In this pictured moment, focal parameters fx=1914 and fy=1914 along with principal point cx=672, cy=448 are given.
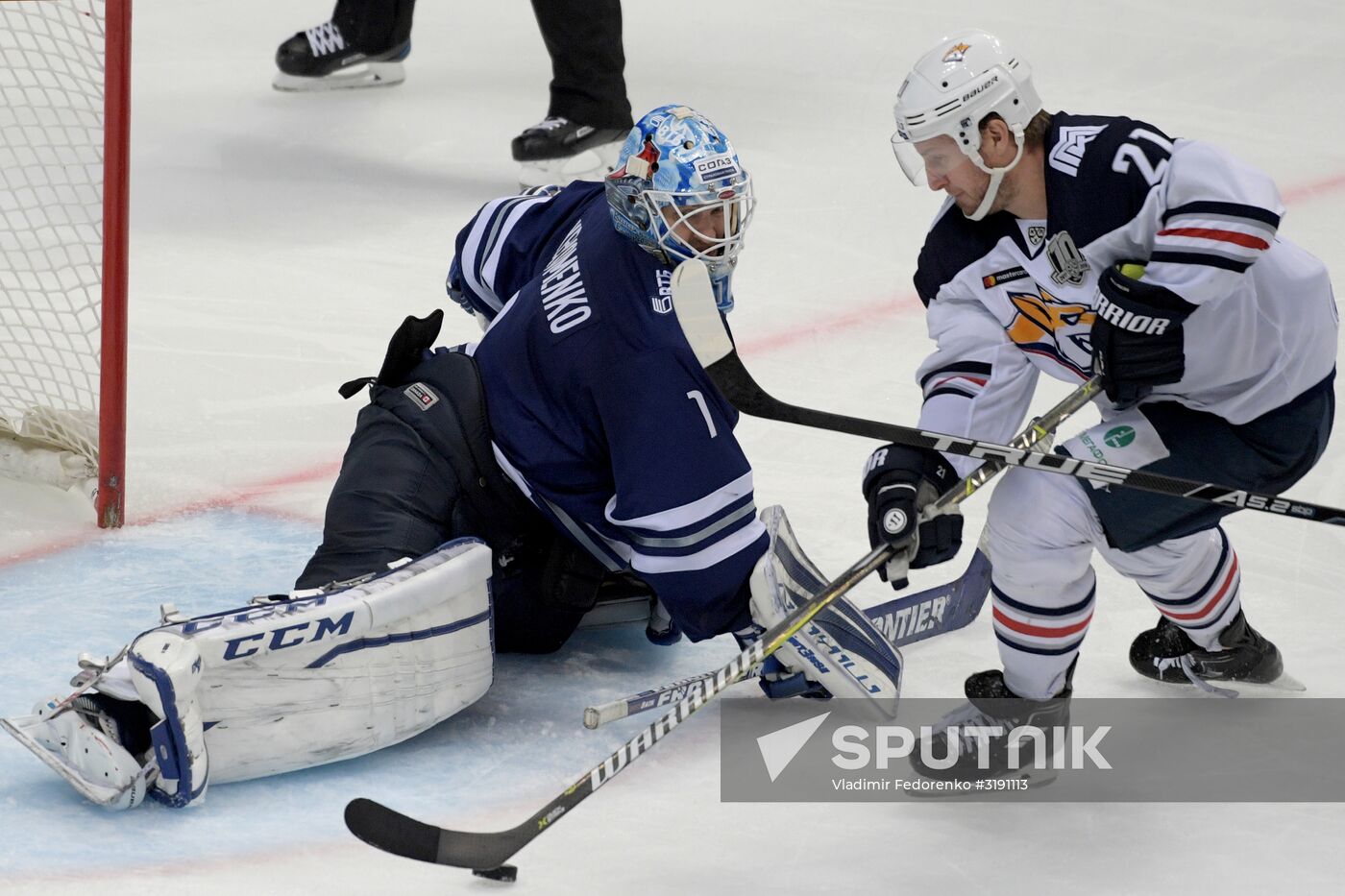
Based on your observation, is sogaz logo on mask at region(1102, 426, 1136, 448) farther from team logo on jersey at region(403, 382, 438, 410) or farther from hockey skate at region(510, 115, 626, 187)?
hockey skate at region(510, 115, 626, 187)

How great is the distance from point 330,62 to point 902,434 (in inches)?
159

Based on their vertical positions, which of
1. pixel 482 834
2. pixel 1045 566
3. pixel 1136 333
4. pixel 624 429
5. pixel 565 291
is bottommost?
pixel 482 834

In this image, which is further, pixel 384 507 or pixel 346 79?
pixel 346 79

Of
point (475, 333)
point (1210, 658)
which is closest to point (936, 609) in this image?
point (1210, 658)

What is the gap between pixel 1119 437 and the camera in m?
2.62

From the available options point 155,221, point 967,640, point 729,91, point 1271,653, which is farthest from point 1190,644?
point 729,91

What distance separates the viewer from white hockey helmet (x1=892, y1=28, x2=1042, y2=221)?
246 centimetres

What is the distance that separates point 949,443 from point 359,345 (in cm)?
208

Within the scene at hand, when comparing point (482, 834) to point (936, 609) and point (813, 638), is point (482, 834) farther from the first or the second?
point (936, 609)

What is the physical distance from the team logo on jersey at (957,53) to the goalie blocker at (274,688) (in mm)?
927

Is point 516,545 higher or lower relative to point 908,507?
lower

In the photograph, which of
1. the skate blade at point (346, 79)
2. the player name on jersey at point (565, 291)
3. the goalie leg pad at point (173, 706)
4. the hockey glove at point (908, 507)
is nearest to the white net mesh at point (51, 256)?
the skate blade at point (346, 79)

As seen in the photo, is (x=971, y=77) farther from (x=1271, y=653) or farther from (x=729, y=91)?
(x=729, y=91)

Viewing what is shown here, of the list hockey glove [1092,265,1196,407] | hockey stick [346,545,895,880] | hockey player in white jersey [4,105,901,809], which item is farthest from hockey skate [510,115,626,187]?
hockey stick [346,545,895,880]
